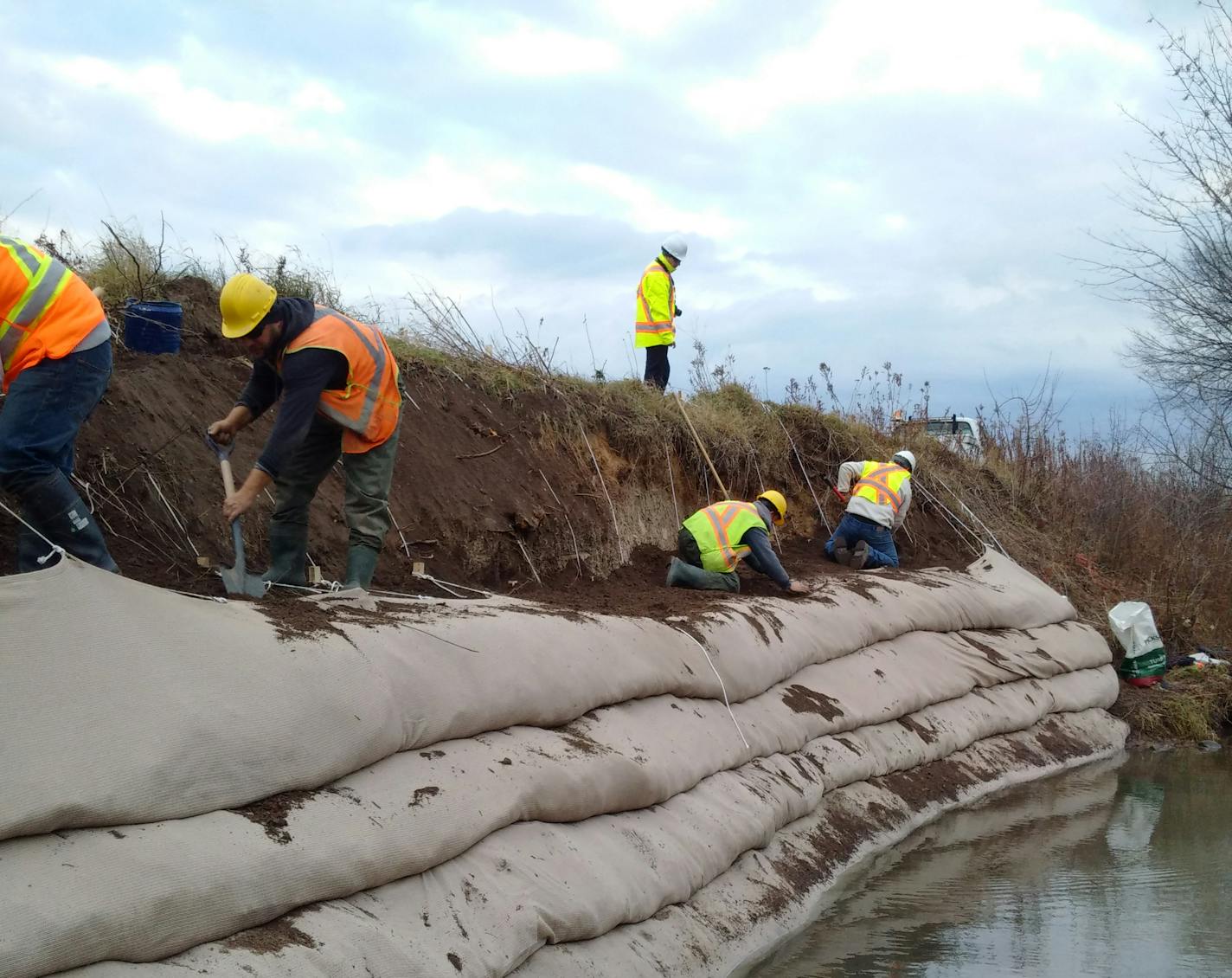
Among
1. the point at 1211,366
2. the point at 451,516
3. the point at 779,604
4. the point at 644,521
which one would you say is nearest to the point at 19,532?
the point at 451,516

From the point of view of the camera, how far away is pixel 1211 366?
39.9ft

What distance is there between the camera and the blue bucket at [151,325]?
4914 millimetres

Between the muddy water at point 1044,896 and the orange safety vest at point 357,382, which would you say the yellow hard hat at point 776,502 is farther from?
the orange safety vest at point 357,382

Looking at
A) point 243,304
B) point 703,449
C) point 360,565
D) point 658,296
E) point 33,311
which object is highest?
point 658,296

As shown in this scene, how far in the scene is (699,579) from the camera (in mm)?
6035

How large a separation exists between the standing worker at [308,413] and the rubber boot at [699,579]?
220cm

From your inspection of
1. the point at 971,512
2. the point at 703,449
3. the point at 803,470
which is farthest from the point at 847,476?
the point at 971,512

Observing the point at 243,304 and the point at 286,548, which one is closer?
the point at 243,304

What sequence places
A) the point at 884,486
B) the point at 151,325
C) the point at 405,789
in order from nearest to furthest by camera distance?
the point at 405,789, the point at 151,325, the point at 884,486

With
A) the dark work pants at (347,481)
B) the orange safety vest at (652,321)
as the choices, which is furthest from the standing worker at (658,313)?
the dark work pants at (347,481)

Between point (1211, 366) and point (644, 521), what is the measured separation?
26.5 ft

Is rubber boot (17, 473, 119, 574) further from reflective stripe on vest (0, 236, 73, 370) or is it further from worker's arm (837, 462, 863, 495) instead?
worker's arm (837, 462, 863, 495)

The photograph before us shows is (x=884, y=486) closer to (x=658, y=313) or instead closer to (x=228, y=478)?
(x=658, y=313)

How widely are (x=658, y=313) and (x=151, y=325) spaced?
13.0 feet
